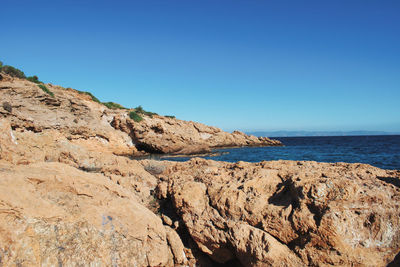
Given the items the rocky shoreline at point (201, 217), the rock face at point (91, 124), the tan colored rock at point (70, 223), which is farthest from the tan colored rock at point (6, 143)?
the rock face at point (91, 124)

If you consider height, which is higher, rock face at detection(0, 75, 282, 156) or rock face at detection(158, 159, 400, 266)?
rock face at detection(0, 75, 282, 156)

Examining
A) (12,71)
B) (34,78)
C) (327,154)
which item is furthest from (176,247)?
(34,78)

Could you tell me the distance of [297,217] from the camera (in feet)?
14.4

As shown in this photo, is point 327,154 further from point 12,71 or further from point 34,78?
point 12,71

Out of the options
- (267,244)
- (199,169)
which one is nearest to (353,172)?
(267,244)

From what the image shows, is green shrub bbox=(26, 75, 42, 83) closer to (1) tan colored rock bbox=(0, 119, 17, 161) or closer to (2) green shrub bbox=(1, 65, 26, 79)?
(2) green shrub bbox=(1, 65, 26, 79)

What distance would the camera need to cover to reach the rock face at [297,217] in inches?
160

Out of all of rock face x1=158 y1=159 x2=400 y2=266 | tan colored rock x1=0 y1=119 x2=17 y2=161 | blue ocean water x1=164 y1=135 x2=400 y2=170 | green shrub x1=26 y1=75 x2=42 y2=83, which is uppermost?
green shrub x1=26 y1=75 x2=42 y2=83

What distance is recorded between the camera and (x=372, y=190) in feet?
14.6

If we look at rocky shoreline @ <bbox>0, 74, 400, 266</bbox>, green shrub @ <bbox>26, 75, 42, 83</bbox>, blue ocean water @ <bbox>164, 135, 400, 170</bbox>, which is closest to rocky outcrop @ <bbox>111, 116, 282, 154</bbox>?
blue ocean water @ <bbox>164, 135, 400, 170</bbox>

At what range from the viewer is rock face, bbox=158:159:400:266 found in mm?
4062

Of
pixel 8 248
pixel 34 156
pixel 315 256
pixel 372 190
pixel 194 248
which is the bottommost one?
pixel 194 248

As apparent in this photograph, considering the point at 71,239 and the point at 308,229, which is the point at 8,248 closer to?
the point at 71,239

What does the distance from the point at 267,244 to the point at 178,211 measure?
2233 millimetres
